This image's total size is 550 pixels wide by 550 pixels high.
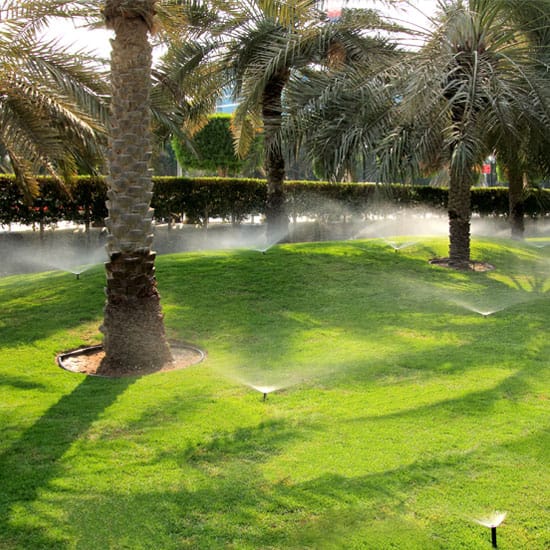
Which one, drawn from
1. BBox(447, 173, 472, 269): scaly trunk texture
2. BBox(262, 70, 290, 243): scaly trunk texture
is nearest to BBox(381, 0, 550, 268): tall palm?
BBox(447, 173, 472, 269): scaly trunk texture

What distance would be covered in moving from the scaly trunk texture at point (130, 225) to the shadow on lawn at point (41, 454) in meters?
0.72

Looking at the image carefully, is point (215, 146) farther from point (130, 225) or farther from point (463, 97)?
point (130, 225)

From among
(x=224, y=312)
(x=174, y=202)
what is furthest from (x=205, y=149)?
(x=224, y=312)

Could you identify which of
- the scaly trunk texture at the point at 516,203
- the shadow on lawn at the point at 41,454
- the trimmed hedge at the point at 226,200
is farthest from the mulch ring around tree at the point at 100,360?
the scaly trunk texture at the point at 516,203

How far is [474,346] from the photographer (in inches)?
297

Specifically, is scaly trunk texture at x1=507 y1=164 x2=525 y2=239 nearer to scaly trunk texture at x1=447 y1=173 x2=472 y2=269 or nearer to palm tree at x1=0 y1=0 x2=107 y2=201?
scaly trunk texture at x1=447 y1=173 x2=472 y2=269

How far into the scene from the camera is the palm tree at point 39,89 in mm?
8688

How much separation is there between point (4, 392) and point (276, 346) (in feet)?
9.43

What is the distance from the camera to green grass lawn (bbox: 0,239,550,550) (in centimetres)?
375

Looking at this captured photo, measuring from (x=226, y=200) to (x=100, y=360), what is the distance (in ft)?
38.3

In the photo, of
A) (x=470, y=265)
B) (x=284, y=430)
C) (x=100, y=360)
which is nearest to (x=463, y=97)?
(x=470, y=265)

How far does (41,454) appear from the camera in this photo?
4.63 m

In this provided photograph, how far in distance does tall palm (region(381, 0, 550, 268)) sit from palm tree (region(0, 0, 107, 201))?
5.35 metres

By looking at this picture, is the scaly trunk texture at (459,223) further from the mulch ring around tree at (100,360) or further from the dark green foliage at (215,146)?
the dark green foliage at (215,146)
